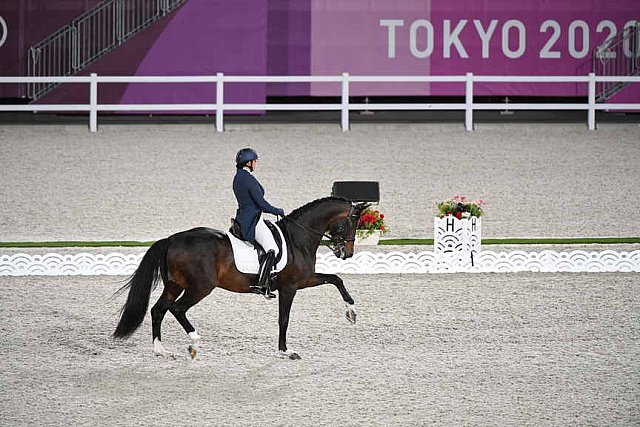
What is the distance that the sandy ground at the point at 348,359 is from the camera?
8648 millimetres

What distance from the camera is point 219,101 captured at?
2267 cm

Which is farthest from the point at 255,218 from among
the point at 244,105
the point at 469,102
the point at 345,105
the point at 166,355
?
the point at 469,102

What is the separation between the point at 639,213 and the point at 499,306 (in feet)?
20.5

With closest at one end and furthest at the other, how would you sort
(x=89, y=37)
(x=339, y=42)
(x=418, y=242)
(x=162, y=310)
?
(x=162, y=310), (x=418, y=242), (x=89, y=37), (x=339, y=42)

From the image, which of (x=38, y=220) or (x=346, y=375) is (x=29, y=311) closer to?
(x=346, y=375)

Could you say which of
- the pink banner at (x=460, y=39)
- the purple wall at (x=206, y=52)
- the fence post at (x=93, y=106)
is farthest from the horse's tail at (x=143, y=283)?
the pink banner at (x=460, y=39)

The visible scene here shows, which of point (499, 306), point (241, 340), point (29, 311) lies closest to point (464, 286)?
point (499, 306)

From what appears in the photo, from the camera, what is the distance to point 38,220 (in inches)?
673

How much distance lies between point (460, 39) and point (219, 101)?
615 centimetres

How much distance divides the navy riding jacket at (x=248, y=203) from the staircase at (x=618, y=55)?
17336 millimetres

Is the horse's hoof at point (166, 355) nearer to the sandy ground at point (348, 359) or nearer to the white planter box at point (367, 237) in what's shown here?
the sandy ground at point (348, 359)

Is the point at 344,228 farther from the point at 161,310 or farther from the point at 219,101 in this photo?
the point at 219,101

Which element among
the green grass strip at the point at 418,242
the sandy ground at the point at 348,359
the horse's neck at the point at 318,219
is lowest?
the sandy ground at the point at 348,359

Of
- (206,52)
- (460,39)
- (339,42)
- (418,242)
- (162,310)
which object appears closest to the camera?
(162,310)
